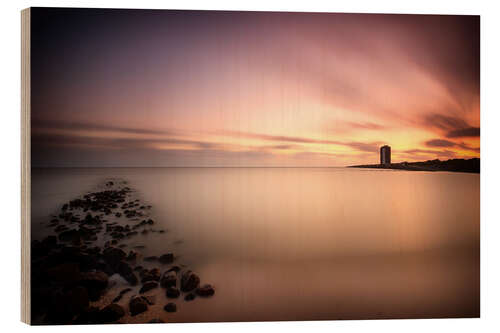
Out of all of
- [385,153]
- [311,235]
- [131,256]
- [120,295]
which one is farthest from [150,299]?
[385,153]

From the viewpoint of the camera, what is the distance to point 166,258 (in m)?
2.26

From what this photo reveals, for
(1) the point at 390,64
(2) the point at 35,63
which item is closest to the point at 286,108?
(1) the point at 390,64

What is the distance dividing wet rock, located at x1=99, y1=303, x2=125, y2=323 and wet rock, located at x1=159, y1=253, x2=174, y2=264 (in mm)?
398

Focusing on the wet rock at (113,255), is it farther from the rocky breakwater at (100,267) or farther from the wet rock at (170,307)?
the wet rock at (170,307)

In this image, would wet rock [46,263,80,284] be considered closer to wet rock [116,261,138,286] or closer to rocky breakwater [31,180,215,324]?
rocky breakwater [31,180,215,324]

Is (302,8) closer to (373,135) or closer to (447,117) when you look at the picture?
(373,135)

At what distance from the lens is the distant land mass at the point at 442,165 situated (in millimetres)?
2370

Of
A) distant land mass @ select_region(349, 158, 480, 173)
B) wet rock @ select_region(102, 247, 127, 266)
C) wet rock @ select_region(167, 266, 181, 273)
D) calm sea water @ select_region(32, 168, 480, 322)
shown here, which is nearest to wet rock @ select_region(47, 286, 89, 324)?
wet rock @ select_region(102, 247, 127, 266)

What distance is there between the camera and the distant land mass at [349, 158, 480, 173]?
93.3 inches

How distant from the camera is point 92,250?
88.4 inches

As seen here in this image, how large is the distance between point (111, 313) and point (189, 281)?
0.55 m

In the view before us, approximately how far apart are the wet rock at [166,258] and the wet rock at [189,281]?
140mm

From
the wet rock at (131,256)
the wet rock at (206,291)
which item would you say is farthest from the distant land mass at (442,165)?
the wet rock at (131,256)

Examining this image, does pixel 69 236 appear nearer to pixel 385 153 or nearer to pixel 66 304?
pixel 66 304
